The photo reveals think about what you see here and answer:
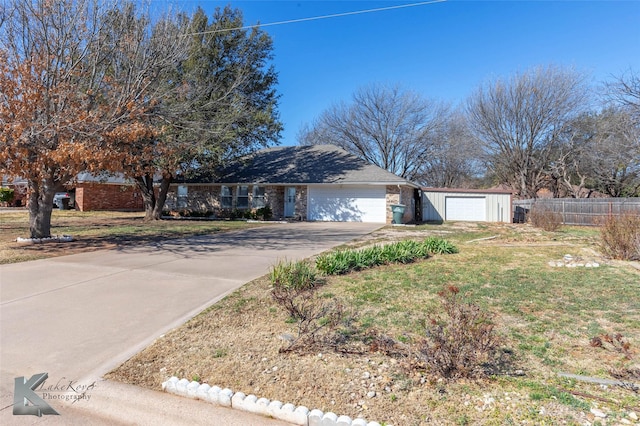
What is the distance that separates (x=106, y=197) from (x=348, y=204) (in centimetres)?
1990

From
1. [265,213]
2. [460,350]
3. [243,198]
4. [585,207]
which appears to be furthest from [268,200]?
[460,350]

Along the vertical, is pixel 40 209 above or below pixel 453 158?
below

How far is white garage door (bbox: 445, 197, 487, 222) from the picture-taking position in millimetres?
22750

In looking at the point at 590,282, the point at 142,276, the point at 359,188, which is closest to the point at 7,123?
the point at 142,276

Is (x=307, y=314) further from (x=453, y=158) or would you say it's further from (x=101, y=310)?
(x=453, y=158)

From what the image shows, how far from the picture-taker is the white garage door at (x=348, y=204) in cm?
2073

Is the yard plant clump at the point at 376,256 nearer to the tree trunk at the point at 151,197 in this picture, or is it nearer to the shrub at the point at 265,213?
the shrub at the point at 265,213

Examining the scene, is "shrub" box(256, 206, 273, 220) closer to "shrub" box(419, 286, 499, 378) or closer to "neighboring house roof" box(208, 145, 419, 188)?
"neighboring house roof" box(208, 145, 419, 188)

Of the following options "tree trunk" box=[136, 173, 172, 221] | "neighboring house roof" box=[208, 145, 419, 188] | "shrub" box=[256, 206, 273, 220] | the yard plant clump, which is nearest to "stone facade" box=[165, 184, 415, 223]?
"shrub" box=[256, 206, 273, 220]

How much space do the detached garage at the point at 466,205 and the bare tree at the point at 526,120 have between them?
6505 mm

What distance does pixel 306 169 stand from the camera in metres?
22.9

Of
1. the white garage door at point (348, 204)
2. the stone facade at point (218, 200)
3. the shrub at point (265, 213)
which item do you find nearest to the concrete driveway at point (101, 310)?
the white garage door at point (348, 204)

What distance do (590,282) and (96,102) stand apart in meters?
12.4

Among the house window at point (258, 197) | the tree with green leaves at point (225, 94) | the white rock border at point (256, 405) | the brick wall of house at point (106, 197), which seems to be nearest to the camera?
the white rock border at point (256, 405)
